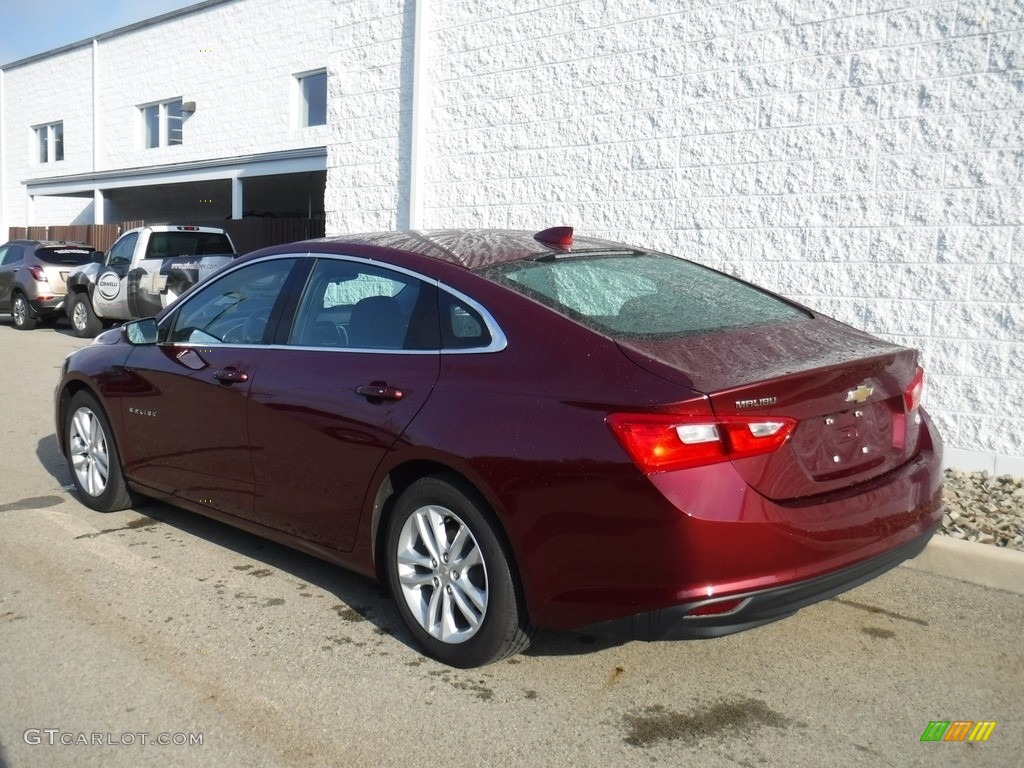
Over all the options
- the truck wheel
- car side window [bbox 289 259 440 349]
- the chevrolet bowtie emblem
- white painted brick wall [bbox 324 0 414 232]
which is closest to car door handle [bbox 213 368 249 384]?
car side window [bbox 289 259 440 349]

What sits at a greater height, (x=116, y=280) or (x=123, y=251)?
(x=123, y=251)

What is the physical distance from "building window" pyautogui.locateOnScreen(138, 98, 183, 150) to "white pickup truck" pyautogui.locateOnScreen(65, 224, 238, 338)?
6109 millimetres

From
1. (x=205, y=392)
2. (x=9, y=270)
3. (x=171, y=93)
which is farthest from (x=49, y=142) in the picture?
(x=205, y=392)

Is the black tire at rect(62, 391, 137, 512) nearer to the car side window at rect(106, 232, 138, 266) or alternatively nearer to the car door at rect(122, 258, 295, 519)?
the car door at rect(122, 258, 295, 519)

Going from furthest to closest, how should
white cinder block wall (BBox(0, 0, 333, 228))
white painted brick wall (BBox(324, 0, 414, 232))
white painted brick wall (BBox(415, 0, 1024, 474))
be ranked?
white cinder block wall (BBox(0, 0, 333, 228))
white painted brick wall (BBox(324, 0, 414, 232))
white painted brick wall (BBox(415, 0, 1024, 474))

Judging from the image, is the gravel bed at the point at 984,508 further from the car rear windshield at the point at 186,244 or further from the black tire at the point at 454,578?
the car rear windshield at the point at 186,244

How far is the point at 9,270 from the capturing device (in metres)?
18.2

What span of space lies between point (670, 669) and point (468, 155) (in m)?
7.05

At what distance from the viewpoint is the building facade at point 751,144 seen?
6738mm

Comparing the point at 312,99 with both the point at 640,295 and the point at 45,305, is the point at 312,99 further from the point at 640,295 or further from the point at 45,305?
the point at 640,295

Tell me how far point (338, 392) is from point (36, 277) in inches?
616

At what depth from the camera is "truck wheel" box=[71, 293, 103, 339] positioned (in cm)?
1639

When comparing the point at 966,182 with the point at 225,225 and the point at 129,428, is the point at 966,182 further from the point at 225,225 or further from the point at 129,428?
the point at 225,225

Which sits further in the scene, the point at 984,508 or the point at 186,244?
the point at 186,244
